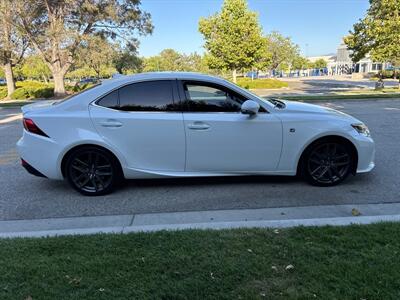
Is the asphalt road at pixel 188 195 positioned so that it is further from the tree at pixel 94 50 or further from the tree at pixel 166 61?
the tree at pixel 166 61

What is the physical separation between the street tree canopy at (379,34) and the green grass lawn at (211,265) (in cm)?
2385

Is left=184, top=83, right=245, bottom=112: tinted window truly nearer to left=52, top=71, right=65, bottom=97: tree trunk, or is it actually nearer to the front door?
the front door

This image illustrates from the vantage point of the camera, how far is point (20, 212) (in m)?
4.66

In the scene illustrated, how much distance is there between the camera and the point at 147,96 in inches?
200

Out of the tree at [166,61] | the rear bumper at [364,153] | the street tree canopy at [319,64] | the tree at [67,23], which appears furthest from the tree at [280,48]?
the rear bumper at [364,153]

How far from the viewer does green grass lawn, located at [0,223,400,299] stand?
2764 mm

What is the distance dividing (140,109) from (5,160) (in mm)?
3822

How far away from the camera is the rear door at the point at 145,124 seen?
16.3 ft

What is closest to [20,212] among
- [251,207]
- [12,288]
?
[12,288]

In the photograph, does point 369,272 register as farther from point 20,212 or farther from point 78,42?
point 78,42

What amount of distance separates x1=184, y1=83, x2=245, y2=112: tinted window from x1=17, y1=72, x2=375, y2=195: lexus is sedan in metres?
0.01

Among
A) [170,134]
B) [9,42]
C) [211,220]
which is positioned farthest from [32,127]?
[9,42]

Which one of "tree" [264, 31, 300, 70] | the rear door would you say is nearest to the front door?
the rear door

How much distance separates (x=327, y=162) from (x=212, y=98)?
5.79 feet
